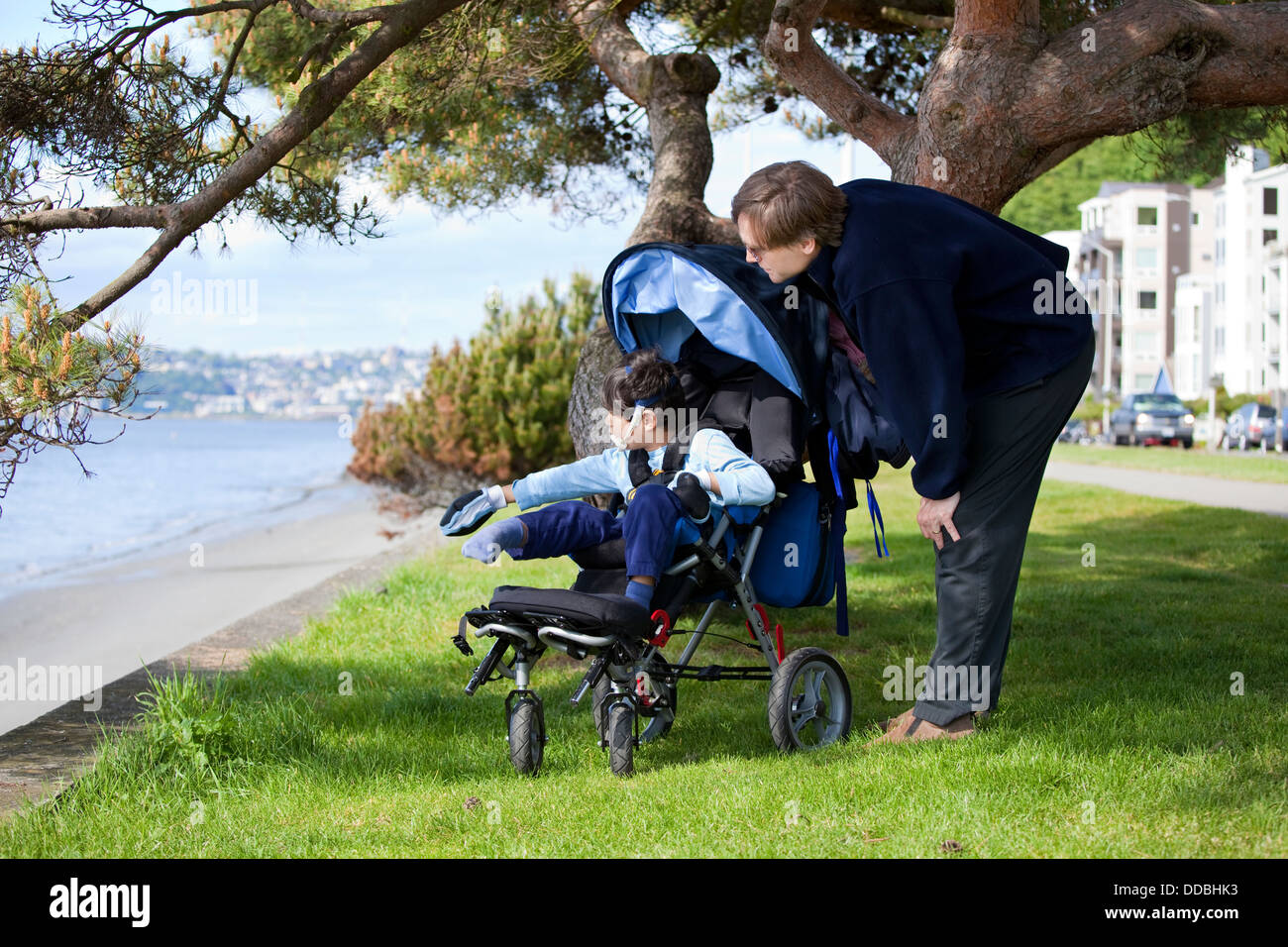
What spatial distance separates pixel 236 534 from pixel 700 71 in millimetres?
18992

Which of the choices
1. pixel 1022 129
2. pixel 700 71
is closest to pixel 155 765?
pixel 1022 129

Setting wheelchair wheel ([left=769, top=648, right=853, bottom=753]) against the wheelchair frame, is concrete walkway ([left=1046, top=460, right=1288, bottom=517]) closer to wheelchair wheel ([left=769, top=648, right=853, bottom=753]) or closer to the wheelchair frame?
wheelchair wheel ([left=769, top=648, right=853, bottom=753])

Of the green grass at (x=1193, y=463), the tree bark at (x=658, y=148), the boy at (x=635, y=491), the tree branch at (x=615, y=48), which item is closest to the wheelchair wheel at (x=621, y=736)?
the boy at (x=635, y=491)

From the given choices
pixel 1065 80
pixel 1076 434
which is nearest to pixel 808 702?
pixel 1065 80

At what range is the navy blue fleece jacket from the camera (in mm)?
3982

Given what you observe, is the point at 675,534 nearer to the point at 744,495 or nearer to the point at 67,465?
the point at 744,495

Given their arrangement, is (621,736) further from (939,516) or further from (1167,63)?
(1167,63)

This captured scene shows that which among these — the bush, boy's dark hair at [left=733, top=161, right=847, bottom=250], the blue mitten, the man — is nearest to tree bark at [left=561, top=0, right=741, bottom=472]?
the blue mitten

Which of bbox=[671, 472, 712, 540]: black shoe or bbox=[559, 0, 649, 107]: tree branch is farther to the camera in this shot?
bbox=[559, 0, 649, 107]: tree branch

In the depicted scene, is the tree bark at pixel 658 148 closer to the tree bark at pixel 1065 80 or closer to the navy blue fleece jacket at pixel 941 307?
the tree bark at pixel 1065 80

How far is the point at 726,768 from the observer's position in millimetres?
4328

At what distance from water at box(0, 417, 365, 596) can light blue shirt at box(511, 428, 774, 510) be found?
2.40m

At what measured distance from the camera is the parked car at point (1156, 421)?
37.5m

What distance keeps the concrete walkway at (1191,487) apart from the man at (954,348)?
1051 cm
